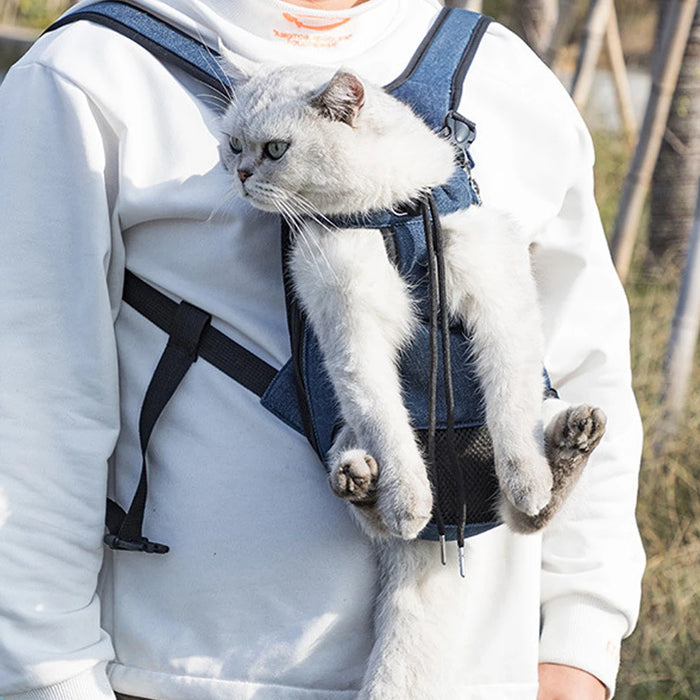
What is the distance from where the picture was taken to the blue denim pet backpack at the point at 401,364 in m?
1.46

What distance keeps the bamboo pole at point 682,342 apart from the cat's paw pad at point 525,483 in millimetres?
2323

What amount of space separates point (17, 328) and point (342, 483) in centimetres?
49

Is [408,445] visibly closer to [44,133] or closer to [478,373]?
[478,373]

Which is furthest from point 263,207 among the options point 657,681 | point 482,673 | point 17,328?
point 657,681

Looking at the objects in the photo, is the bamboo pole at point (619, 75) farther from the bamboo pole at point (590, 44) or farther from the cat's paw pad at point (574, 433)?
the cat's paw pad at point (574, 433)

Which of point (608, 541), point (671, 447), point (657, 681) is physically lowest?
point (657, 681)

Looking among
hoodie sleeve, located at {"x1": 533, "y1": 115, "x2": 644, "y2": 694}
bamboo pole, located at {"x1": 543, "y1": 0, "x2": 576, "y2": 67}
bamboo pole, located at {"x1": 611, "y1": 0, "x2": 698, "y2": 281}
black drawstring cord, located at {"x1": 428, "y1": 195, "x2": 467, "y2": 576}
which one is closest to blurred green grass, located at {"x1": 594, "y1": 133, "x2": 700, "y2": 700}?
bamboo pole, located at {"x1": 611, "y1": 0, "x2": 698, "y2": 281}

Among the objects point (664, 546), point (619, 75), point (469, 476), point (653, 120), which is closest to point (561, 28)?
point (653, 120)

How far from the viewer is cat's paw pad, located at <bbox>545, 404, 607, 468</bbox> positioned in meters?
1.44

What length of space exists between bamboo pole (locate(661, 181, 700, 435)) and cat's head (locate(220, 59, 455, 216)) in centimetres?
227

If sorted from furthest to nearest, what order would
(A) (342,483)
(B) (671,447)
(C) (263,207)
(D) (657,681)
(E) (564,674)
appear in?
(B) (671,447) < (D) (657,681) < (E) (564,674) < (C) (263,207) < (A) (342,483)

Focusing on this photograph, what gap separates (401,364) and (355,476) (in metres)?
0.20

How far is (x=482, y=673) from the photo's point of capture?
160 cm

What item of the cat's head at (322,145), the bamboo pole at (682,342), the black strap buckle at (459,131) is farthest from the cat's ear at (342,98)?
the bamboo pole at (682,342)
